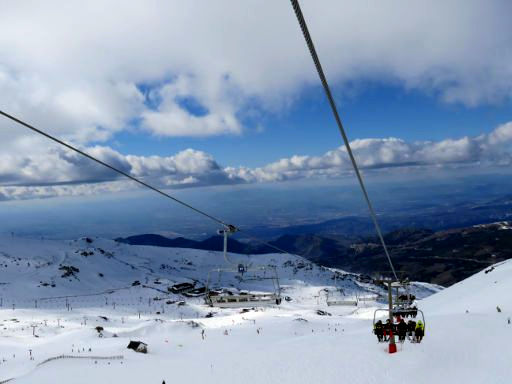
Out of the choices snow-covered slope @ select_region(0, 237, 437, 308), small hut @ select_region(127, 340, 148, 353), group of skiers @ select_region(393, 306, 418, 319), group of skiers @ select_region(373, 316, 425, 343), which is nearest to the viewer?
group of skiers @ select_region(393, 306, 418, 319)

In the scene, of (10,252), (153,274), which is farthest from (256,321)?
(10,252)

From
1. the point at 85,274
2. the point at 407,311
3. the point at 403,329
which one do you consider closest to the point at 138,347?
the point at 403,329

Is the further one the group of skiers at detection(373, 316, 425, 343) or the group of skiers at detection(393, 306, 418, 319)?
the group of skiers at detection(373, 316, 425, 343)

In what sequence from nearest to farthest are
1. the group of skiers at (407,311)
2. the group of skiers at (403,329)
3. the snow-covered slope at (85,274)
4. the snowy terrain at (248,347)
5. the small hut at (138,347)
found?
1. the group of skiers at (407,311)
2. the group of skiers at (403,329)
3. the snowy terrain at (248,347)
4. the small hut at (138,347)
5. the snow-covered slope at (85,274)

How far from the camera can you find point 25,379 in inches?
991

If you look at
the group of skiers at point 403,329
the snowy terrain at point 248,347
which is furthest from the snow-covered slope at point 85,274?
the group of skiers at point 403,329

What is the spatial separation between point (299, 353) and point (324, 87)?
27.2 m

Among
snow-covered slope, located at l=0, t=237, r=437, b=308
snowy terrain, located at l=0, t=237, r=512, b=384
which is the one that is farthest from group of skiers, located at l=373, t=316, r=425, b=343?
snow-covered slope, located at l=0, t=237, r=437, b=308

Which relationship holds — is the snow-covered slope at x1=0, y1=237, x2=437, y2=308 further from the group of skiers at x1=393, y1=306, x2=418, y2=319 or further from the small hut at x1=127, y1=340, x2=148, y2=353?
the group of skiers at x1=393, y1=306, x2=418, y2=319

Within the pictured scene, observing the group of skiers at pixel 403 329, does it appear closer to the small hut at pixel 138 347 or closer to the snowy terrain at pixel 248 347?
the snowy terrain at pixel 248 347

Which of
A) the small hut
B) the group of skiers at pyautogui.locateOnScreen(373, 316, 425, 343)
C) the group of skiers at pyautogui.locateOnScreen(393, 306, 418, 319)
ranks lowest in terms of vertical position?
the small hut

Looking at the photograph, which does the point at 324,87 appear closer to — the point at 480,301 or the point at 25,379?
the point at 25,379

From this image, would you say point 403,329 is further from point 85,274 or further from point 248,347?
point 85,274

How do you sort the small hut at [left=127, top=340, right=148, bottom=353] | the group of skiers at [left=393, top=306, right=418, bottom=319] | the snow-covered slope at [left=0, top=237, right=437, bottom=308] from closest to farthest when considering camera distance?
the group of skiers at [left=393, top=306, right=418, bottom=319] < the small hut at [left=127, top=340, right=148, bottom=353] < the snow-covered slope at [left=0, top=237, right=437, bottom=308]
